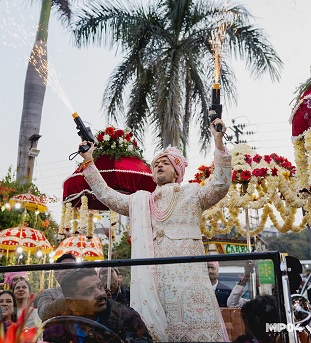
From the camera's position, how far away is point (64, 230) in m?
7.48

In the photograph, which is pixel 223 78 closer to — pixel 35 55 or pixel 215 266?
pixel 35 55

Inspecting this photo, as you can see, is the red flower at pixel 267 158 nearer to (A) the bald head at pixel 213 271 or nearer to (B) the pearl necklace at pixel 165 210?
(B) the pearl necklace at pixel 165 210

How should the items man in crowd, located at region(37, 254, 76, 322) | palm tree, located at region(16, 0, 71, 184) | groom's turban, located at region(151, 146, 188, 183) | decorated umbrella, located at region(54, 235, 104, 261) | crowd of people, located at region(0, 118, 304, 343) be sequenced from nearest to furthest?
crowd of people, located at region(0, 118, 304, 343) → man in crowd, located at region(37, 254, 76, 322) → groom's turban, located at region(151, 146, 188, 183) → decorated umbrella, located at region(54, 235, 104, 261) → palm tree, located at region(16, 0, 71, 184)

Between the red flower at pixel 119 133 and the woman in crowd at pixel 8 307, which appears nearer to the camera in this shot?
the woman in crowd at pixel 8 307

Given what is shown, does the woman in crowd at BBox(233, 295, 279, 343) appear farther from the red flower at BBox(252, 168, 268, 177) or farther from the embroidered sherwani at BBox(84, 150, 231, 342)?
the red flower at BBox(252, 168, 268, 177)

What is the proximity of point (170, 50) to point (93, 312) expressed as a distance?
10535 millimetres

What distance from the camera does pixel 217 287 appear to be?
1869 millimetres

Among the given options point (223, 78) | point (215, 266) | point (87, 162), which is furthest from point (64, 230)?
point (223, 78)

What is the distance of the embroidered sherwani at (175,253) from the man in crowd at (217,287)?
29 mm

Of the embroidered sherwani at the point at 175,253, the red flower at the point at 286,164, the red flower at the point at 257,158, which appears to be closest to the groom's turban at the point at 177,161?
the embroidered sherwani at the point at 175,253

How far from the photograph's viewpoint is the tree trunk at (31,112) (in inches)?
552

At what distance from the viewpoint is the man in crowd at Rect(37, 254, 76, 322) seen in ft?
6.03

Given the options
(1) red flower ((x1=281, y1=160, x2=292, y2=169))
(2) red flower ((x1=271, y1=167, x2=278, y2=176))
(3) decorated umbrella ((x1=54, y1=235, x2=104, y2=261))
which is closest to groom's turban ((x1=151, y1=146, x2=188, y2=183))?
(2) red flower ((x1=271, y1=167, x2=278, y2=176))

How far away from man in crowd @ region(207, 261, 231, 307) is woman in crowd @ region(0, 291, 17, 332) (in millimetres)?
881
